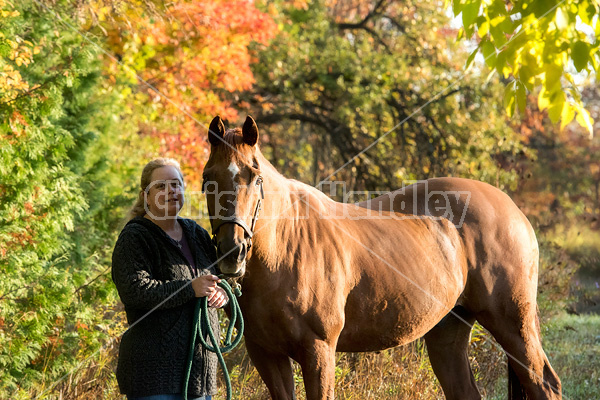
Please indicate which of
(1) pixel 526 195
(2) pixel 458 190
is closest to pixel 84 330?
(2) pixel 458 190

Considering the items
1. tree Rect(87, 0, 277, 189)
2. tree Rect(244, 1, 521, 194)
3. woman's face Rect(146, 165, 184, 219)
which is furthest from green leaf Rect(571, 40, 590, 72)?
tree Rect(87, 0, 277, 189)

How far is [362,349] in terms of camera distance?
150 inches

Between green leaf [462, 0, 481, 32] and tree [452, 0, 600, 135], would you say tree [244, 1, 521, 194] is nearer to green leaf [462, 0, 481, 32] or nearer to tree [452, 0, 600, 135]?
tree [452, 0, 600, 135]

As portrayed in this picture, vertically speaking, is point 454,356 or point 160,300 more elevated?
point 160,300

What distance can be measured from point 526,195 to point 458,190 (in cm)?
1745

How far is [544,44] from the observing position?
2.76 m

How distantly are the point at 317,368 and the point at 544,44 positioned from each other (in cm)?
205

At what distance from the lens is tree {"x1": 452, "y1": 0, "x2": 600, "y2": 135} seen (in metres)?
2.63

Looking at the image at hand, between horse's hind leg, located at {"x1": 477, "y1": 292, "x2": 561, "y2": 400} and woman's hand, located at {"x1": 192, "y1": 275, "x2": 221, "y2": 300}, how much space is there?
235cm

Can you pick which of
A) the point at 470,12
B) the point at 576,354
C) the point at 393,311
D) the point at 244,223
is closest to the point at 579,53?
the point at 470,12

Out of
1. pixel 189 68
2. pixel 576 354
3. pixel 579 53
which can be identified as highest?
pixel 189 68

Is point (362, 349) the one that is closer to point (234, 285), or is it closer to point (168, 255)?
point (234, 285)

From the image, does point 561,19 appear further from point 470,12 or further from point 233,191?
Answer: point 233,191

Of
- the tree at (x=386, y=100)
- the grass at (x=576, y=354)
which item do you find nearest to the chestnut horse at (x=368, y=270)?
the grass at (x=576, y=354)
